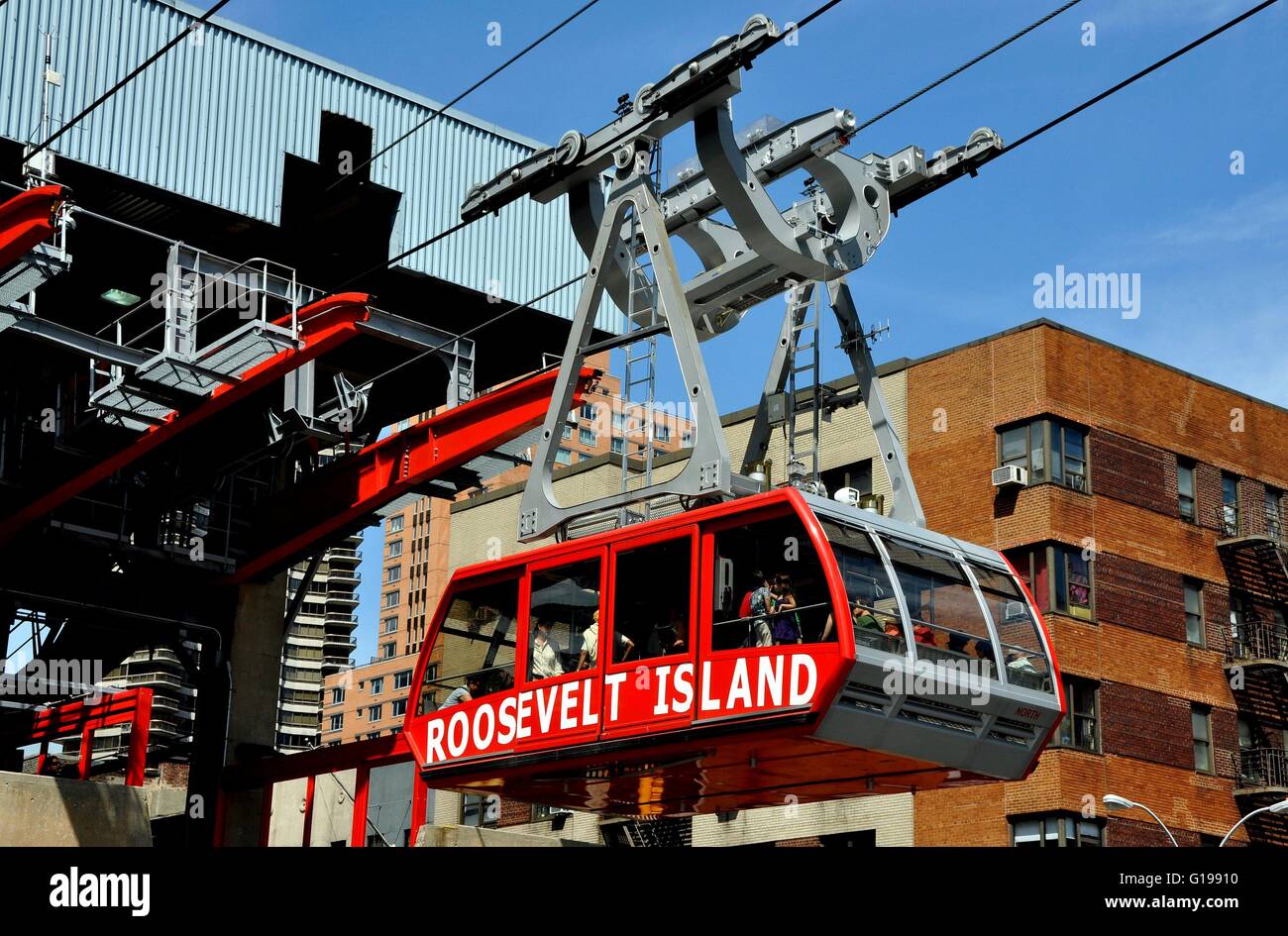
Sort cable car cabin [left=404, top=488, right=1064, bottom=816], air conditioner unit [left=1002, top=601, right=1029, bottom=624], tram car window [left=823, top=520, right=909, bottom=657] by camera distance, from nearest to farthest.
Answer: tram car window [left=823, top=520, right=909, bottom=657] → cable car cabin [left=404, top=488, right=1064, bottom=816] → air conditioner unit [left=1002, top=601, right=1029, bottom=624]

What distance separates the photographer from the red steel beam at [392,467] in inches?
1160

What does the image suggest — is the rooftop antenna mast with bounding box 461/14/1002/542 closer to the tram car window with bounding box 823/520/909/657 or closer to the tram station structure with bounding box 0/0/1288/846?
the tram station structure with bounding box 0/0/1288/846

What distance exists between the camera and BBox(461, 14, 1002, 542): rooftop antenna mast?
17.2 metres

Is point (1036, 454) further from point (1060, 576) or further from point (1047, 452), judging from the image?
point (1060, 576)

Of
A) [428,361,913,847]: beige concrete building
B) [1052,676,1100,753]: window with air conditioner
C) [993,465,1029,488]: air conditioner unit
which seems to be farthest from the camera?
[428,361,913,847]: beige concrete building

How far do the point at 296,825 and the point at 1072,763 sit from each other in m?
24.9

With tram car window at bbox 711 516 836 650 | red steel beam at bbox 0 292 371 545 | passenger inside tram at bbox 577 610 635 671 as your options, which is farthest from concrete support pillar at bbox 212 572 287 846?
tram car window at bbox 711 516 836 650

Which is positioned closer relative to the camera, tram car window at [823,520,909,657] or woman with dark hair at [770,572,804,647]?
tram car window at [823,520,909,657]

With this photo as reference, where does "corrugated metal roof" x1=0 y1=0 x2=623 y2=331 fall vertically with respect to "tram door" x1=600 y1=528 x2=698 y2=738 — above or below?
above

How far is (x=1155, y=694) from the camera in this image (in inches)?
1529

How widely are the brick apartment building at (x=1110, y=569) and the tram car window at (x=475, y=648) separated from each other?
69.3 feet

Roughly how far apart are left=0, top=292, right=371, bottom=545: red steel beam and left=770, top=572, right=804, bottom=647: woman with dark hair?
13.1 m

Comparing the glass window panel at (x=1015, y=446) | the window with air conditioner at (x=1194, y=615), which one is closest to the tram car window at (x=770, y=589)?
the glass window panel at (x=1015, y=446)
